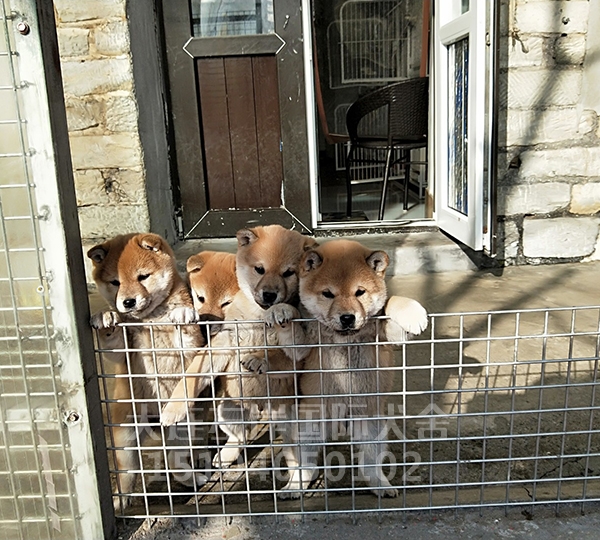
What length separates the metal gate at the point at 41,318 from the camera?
150cm

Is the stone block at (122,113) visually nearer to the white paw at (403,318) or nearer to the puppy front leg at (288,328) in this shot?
the puppy front leg at (288,328)

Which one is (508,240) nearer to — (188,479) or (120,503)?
(188,479)

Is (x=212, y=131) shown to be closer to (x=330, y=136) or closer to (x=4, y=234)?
(x=330, y=136)

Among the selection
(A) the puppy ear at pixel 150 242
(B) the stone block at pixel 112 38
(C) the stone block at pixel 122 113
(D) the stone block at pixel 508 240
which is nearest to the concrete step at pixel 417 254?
(D) the stone block at pixel 508 240

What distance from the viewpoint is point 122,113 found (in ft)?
14.8

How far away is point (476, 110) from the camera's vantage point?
4.24 m

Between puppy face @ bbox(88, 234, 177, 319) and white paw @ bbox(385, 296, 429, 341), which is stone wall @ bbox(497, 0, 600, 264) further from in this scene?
puppy face @ bbox(88, 234, 177, 319)

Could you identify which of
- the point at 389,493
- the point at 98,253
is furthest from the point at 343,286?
the point at 98,253

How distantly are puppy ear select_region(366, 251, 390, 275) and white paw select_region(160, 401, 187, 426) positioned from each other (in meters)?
0.77

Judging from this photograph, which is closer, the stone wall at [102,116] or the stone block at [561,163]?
the stone wall at [102,116]

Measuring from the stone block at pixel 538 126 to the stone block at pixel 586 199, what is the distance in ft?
1.37

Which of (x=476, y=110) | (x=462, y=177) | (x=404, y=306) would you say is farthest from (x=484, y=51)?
(x=404, y=306)

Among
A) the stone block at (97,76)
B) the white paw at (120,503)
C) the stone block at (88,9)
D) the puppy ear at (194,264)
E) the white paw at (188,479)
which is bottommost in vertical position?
the white paw at (188,479)

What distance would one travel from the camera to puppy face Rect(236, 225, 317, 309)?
2078mm
